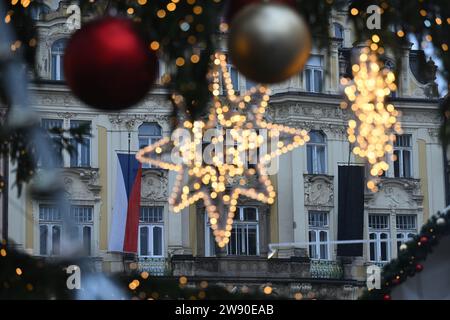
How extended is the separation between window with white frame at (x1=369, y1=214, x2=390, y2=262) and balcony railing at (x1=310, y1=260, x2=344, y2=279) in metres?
0.91

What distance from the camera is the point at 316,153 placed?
29.2 metres

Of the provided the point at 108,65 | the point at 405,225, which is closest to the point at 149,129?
the point at 405,225

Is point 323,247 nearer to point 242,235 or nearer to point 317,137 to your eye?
point 242,235

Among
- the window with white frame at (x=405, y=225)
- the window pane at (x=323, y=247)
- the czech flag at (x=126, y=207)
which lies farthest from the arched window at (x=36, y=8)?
the window with white frame at (x=405, y=225)

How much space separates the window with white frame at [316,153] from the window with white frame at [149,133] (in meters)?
3.64

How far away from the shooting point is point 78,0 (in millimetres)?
4684

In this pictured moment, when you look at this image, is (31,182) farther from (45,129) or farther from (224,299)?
(224,299)

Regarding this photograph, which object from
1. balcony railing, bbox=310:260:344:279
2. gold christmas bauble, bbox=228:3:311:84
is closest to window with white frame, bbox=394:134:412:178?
balcony railing, bbox=310:260:344:279

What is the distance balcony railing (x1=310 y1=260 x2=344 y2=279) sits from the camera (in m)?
28.4

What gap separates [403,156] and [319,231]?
3.00m

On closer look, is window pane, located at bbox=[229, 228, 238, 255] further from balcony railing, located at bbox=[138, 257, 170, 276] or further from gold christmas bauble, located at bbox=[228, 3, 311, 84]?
gold christmas bauble, located at bbox=[228, 3, 311, 84]

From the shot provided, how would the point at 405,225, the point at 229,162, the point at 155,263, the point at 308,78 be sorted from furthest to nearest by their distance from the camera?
the point at 405,225, the point at 308,78, the point at 155,263, the point at 229,162

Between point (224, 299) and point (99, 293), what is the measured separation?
41 centimetres
